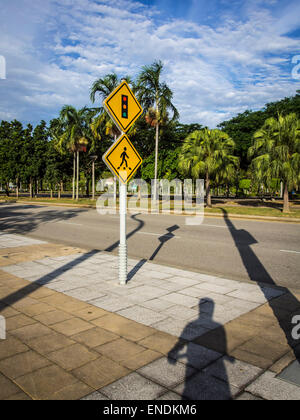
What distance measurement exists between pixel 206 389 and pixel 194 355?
0.63 m

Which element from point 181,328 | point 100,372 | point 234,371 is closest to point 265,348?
point 234,371

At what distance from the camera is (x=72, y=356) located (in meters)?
3.66

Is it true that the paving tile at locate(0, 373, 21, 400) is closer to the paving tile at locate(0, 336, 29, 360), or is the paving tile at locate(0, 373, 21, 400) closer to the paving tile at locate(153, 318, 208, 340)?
the paving tile at locate(0, 336, 29, 360)

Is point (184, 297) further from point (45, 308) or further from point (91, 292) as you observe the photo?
point (45, 308)

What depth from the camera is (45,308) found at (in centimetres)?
509

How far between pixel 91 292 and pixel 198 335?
2.29 m

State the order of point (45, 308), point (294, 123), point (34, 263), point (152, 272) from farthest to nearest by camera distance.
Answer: point (294, 123) < point (34, 263) < point (152, 272) < point (45, 308)

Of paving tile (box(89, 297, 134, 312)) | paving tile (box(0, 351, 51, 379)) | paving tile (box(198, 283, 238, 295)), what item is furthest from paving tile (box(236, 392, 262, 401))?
paving tile (box(198, 283, 238, 295))

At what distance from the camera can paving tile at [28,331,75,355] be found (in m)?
3.82

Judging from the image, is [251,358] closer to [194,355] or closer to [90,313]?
[194,355]

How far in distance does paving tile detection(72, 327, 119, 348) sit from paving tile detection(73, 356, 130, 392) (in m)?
0.41

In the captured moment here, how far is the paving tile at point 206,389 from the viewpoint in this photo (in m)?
2.98
